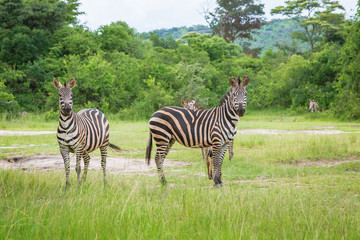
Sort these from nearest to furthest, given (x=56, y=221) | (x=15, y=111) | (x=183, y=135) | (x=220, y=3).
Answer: (x=56, y=221) → (x=183, y=135) → (x=15, y=111) → (x=220, y=3)

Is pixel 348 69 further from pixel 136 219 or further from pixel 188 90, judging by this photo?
pixel 136 219

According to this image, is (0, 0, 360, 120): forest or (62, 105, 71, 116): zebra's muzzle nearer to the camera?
(62, 105, 71, 116): zebra's muzzle

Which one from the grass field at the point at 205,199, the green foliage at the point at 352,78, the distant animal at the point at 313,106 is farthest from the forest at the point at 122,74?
the grass field at the point at 205,199

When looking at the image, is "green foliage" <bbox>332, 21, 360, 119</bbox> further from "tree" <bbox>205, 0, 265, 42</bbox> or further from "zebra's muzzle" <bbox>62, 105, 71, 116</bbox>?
"tree" <bbox>205, 0, 265, 42</bbox>

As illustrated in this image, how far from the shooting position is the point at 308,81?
27875mm

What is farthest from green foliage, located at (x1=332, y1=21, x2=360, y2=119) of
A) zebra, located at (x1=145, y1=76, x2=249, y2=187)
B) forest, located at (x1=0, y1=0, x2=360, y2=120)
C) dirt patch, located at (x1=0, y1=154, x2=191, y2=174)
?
zebra, located at (x1=145, y1=76, x2=249, y2=187)

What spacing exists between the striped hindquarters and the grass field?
28.2 inches

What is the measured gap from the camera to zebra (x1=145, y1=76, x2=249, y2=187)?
23.4ft

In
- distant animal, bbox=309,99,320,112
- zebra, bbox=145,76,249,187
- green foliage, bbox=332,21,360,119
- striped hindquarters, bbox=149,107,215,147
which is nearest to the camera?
zebra, bbox=145,76,249,187

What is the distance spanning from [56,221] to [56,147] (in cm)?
890

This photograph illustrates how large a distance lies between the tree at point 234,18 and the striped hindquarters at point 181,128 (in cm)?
4271

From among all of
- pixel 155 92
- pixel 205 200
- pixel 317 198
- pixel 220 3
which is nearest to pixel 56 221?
pixel 205 200

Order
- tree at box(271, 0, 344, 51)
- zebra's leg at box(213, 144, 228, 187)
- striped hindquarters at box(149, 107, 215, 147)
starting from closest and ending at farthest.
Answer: zebra's leg at box(213, 144, 228, 187) < striped hindquarters at box(149, 107, 215, 147) < tree at box(271, 0, 344, 51)

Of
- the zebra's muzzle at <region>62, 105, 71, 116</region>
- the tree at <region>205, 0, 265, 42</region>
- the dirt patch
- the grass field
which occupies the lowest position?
the dirt patch
